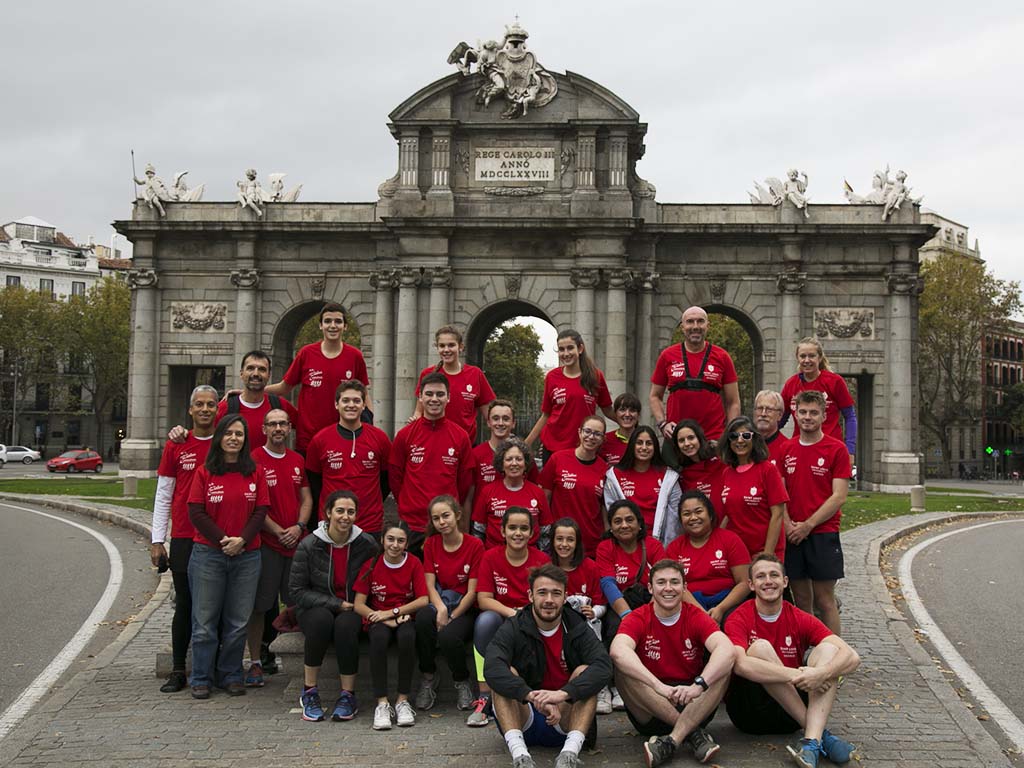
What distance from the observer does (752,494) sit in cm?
948

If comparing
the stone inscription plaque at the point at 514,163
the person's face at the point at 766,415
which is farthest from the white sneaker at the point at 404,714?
the stone inscription plaque at the point at 514,163

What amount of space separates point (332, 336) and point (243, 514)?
2.72 meters

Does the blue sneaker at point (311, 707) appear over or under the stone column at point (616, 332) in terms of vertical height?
under

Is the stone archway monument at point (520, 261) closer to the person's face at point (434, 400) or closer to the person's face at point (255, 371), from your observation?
the person's face at point (255, 371)

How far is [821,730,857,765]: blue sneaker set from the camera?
7.45m

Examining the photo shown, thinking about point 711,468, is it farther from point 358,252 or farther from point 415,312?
point 358,252

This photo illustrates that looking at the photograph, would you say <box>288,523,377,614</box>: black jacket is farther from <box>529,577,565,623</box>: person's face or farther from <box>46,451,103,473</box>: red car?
<box>46,451,103,473</box>: red car

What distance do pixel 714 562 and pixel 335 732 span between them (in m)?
3.49

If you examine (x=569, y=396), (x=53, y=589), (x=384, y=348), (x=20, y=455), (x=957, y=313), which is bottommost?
(x=20, y=455)

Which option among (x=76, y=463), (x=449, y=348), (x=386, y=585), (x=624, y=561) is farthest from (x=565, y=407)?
(x=76, y=463)

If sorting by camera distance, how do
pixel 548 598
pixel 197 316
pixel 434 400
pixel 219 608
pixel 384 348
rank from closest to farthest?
1. pixel 548 598
2. pixel 219 608
3. pixel 434 400
4. pixel 384 348
5. pixel 197 316

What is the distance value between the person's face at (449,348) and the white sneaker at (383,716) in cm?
407

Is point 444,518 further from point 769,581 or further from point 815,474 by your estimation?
point 815,474

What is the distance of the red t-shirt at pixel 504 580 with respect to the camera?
29.3ft
